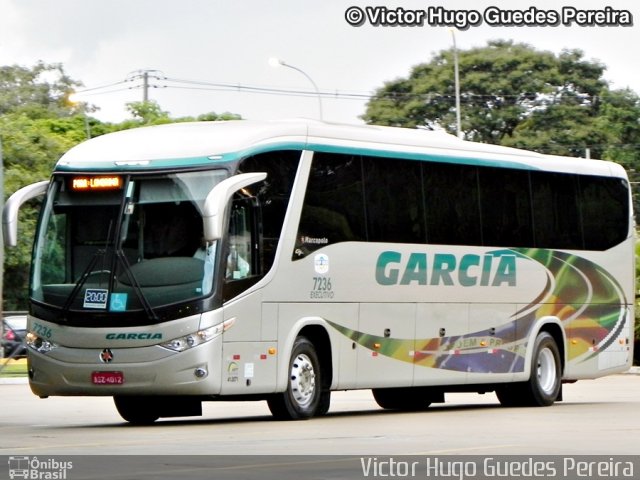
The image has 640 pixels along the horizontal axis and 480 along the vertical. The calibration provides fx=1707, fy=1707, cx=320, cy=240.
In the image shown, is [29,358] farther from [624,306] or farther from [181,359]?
[624,306]

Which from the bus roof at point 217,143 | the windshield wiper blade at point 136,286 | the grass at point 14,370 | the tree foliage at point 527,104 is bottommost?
the grass at point 14,370

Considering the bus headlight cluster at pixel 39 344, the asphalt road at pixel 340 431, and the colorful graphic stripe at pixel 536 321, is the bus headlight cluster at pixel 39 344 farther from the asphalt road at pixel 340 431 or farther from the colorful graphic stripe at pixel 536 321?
the colorful graphic stripe at pixel 536 321

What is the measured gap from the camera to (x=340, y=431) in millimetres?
18188

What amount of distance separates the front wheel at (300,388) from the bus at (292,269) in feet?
0.07

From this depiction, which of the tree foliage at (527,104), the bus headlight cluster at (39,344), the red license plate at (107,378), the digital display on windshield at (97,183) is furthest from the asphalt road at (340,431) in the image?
the tree foliage at (527,104)

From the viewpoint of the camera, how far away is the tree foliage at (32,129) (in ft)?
207

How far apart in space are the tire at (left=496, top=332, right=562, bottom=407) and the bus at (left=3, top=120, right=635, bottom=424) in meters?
0.03

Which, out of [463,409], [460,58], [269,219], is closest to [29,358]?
[269,219]

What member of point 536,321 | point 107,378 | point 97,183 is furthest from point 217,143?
point 536,321

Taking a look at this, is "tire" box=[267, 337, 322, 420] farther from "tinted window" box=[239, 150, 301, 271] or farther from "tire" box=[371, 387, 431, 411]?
"tire" box=[371, 387, 431, 411]

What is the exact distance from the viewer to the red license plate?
1920cm

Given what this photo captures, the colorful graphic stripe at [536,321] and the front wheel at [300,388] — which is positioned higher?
the colorful graphic stripe at [536,321]

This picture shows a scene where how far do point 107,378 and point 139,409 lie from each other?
5.57 feet

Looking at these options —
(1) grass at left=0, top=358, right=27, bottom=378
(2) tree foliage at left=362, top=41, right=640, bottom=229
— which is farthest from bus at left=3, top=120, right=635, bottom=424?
(2) tree foliage at left=362, top=41, right=640, bottom=229
